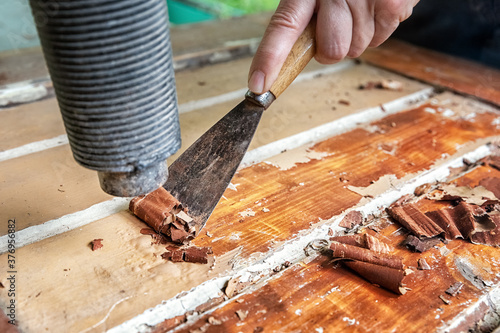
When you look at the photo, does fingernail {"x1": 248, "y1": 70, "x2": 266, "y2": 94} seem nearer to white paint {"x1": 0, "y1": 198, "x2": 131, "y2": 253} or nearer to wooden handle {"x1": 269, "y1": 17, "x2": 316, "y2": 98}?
wooden handle {"x1": 269, "y1": 17, "x2": 316, "y2": 98}

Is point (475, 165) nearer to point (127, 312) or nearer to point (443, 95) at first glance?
point (443, 95)

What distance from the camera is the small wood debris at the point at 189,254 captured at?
903mm

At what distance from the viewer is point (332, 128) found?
4.87 ft

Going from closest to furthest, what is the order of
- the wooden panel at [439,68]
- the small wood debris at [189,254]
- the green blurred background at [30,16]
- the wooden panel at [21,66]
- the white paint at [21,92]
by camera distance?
the small wood debris at [189,254] → the white paint at [21,92] → the wooden panel at [21,66] → the wooden panel at [439,68] → the green blurred background at [30,16]

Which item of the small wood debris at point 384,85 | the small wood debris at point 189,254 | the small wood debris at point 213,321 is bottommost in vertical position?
the small wood debris at point 384,85

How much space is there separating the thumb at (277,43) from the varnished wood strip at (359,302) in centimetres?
44

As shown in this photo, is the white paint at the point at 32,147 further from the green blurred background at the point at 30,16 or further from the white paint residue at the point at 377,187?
the green blurred background at the point at 30,16

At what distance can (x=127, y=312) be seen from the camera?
0.78 m

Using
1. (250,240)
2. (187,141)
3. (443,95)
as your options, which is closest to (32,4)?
(250,240)

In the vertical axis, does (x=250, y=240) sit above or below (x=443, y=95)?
above

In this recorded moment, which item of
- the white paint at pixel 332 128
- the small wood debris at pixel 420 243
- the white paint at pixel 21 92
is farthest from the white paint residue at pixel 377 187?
the white paint at pixel 21 92

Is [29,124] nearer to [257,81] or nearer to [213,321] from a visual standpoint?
[257,81]

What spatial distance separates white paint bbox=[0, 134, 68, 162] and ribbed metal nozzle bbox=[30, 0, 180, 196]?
2.09ft

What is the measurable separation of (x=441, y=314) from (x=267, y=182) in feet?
1.78
